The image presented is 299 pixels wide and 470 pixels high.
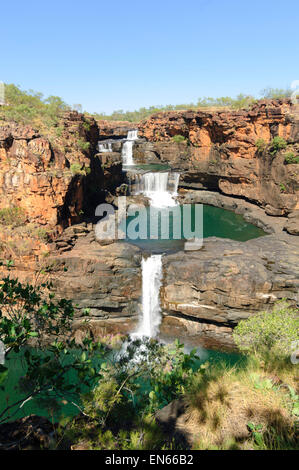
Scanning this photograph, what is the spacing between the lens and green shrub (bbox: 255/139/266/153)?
76.5ft

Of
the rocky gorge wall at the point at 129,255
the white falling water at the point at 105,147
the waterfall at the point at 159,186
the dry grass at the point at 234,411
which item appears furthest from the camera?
the white falling water at the point at 105,147

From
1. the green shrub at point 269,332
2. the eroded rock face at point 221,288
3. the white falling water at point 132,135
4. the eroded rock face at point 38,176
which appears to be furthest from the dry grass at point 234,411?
the white falling water at point 132,135

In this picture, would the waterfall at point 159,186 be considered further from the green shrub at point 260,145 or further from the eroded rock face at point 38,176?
the eroded rock face at point 38,176

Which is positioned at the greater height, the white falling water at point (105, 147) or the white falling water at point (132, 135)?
the white falling water at point (132, 135)

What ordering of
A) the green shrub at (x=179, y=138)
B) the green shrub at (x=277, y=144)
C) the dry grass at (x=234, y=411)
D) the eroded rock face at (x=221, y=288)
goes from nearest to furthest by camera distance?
the dry grass at (x=234, y=411) < the eroded rock face at (x=221, y=288) < the green shrub at (x=277, y=144) < the green shrub at (x=179, y=138)

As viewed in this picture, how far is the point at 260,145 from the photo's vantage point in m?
23.5

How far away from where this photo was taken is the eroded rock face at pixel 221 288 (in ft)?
42.9

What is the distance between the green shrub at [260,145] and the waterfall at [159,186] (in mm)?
8967

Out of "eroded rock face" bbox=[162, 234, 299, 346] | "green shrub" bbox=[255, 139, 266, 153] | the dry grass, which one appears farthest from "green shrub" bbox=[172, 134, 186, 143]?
the dry grass

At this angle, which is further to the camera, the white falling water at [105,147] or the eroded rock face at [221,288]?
the white falling water at [105,147]

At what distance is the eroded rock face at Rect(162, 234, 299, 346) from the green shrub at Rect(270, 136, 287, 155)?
10.4 meters

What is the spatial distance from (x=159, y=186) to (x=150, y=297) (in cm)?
1709

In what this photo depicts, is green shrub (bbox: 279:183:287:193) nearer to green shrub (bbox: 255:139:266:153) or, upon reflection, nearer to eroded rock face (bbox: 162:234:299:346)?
green shrub (bbox: 255:139:266:153)
